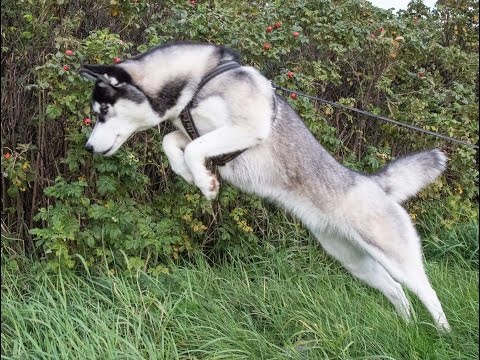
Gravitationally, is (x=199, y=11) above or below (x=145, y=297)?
above

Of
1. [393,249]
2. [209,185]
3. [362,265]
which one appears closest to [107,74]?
[209,185]

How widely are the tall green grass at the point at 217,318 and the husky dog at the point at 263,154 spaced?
27cm

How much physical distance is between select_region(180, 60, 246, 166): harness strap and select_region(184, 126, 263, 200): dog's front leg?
0.13m

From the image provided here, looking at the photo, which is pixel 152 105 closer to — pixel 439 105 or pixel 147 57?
pixel 147 57

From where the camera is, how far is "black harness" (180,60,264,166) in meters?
3.40

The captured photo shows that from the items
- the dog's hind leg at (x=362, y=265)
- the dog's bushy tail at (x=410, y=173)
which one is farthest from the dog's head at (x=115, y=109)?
the dog's bushy tail at (x=410, y=173)

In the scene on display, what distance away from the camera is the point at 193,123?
3428 millimetres

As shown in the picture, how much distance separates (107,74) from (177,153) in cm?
59

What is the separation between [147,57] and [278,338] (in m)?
1.88

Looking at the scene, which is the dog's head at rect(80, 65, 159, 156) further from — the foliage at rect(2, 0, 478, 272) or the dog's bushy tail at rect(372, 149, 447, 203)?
the dog's bushy tail at rect(372, 149, 447, 203)

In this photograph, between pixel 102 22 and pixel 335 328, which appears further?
pixel 102 22

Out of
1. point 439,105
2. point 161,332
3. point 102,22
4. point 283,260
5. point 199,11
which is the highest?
point 199,11

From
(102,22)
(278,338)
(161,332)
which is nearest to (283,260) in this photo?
(278,338)

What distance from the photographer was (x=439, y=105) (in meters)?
5.92
